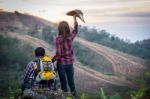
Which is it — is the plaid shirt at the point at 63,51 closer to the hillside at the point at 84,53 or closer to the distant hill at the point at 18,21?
the hillside at the point at 84,53

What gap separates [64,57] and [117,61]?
1.93m

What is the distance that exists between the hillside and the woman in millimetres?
926

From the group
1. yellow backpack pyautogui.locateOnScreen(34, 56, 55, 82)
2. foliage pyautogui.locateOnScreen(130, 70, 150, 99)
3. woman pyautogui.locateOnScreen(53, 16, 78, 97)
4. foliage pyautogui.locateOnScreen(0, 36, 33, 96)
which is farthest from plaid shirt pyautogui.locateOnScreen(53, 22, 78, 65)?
foliage pyautogui.locateOnScreen(130, 70, 150, 99)

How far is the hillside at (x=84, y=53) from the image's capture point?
34.0 feet

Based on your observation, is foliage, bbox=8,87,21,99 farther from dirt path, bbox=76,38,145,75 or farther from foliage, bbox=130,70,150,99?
foliage, bbox=130,70,150,99

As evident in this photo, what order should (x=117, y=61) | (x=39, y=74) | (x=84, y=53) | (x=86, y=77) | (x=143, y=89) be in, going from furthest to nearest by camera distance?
1. (x=117, y=61)
2. (x=84, y=53)
3. (x=86, y=77)
4. (x=143, y=89)
5. (x=39, y=74)

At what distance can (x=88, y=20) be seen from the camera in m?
10.7

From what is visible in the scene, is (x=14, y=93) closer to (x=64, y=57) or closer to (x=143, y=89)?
(x=64, y=57)

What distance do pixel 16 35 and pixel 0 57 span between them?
536mm

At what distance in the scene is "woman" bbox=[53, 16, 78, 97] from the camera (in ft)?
29.9

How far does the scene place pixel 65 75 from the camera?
9156 millimetres

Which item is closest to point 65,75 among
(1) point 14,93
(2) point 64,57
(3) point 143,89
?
(2) point 64,57

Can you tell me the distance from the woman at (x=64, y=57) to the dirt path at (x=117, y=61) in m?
1.28

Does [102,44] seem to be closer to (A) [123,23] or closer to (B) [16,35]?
(A) [123,23]
